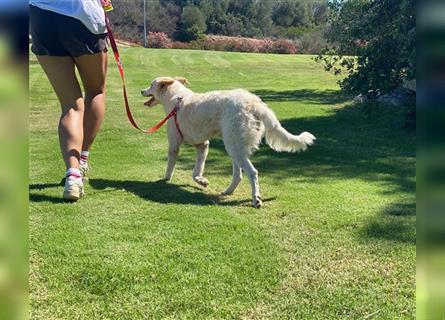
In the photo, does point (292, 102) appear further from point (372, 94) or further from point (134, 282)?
point (134, 282)

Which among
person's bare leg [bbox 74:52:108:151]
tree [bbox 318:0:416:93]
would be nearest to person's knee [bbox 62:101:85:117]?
person's bare leg [bbox 74:52:108:151]

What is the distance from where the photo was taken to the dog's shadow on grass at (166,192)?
187 inches

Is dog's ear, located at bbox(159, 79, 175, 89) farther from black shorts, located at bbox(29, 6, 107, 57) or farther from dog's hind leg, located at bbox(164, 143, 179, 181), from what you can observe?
black shorts, located at bbox(29, 6, 107, 57)

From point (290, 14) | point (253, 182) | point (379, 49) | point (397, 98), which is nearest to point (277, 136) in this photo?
point (253, 182)

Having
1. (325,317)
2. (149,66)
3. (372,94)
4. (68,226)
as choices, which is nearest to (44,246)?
(68,226)

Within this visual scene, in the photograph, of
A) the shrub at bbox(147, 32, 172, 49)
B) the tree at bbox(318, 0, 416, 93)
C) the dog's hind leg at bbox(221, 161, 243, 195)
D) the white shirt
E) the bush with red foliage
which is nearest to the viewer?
the white shirt

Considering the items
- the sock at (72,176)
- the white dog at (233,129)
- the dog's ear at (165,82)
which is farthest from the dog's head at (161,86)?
the sock at (72,176)

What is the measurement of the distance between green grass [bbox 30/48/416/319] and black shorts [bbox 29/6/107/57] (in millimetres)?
1338

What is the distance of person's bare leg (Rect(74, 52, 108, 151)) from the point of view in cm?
461

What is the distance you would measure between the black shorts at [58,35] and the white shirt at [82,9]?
4cm

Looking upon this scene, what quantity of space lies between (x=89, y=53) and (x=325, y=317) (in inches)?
126

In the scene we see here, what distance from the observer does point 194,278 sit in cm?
288

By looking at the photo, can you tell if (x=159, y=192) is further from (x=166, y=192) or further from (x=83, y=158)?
(x=83, y=158)

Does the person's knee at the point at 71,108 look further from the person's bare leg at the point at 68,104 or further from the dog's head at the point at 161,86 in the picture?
the dog's head at the point at 161,86
